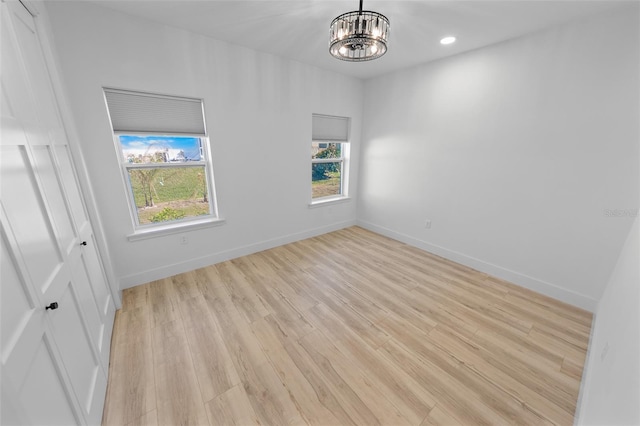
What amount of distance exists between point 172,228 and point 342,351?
2256mm

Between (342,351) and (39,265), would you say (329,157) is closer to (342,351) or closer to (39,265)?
(342,351)

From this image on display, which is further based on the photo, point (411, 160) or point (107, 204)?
point (411, 160)

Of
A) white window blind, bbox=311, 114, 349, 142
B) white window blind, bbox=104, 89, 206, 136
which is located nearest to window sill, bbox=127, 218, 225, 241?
white window blind, bbox=104, 89, 206, 136

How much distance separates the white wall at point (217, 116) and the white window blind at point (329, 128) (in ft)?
0.46

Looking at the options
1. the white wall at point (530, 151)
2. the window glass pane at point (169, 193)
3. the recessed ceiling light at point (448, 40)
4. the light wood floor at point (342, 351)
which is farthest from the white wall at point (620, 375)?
the window glass pane at point (169, 193)

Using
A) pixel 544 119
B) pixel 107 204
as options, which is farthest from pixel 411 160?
pixel 107 204

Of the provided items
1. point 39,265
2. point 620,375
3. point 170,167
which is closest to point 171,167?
point 170,167

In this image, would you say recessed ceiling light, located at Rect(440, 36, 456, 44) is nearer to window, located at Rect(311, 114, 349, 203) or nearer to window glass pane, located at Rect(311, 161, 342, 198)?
window, located at Rect(311, 114, 349, 203)

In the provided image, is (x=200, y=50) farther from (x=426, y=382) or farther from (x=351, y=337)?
(x=426, y=382)

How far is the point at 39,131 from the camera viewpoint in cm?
122

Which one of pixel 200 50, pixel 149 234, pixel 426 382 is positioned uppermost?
pixel 200 50

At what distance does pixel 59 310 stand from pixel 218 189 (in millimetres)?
1959

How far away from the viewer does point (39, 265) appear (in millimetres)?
993

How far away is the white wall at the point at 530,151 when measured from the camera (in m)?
2.00
